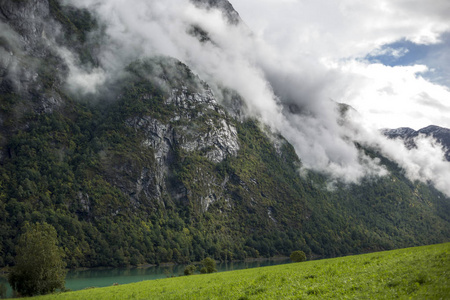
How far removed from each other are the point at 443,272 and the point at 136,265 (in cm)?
18839

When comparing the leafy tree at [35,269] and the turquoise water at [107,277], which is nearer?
the leafy tree at [35,269]

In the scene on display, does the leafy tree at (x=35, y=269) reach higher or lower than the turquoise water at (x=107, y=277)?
higher

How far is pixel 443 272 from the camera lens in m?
17.5

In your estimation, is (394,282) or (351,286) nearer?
(394,282)

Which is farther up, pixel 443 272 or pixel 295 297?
pixel 443 272

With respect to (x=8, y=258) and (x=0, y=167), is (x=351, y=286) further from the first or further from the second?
(x=0, y=167)

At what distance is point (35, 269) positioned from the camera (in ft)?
176

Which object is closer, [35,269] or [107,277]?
[35,269]

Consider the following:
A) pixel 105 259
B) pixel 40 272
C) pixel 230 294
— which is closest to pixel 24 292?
pixel 40 272

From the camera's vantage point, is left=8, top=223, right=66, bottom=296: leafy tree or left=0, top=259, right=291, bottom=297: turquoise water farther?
left=0, top=259, right=291, bottom=297: turquoise water

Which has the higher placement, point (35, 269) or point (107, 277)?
point (35, 269)

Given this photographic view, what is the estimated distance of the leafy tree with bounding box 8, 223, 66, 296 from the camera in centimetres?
5338

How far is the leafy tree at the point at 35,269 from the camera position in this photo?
175 ft

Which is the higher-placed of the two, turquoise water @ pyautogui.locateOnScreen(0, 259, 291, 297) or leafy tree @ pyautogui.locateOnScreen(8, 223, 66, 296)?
leafy tree @ pyautogui.locateOnScreen(8, 223, 66, 296)
